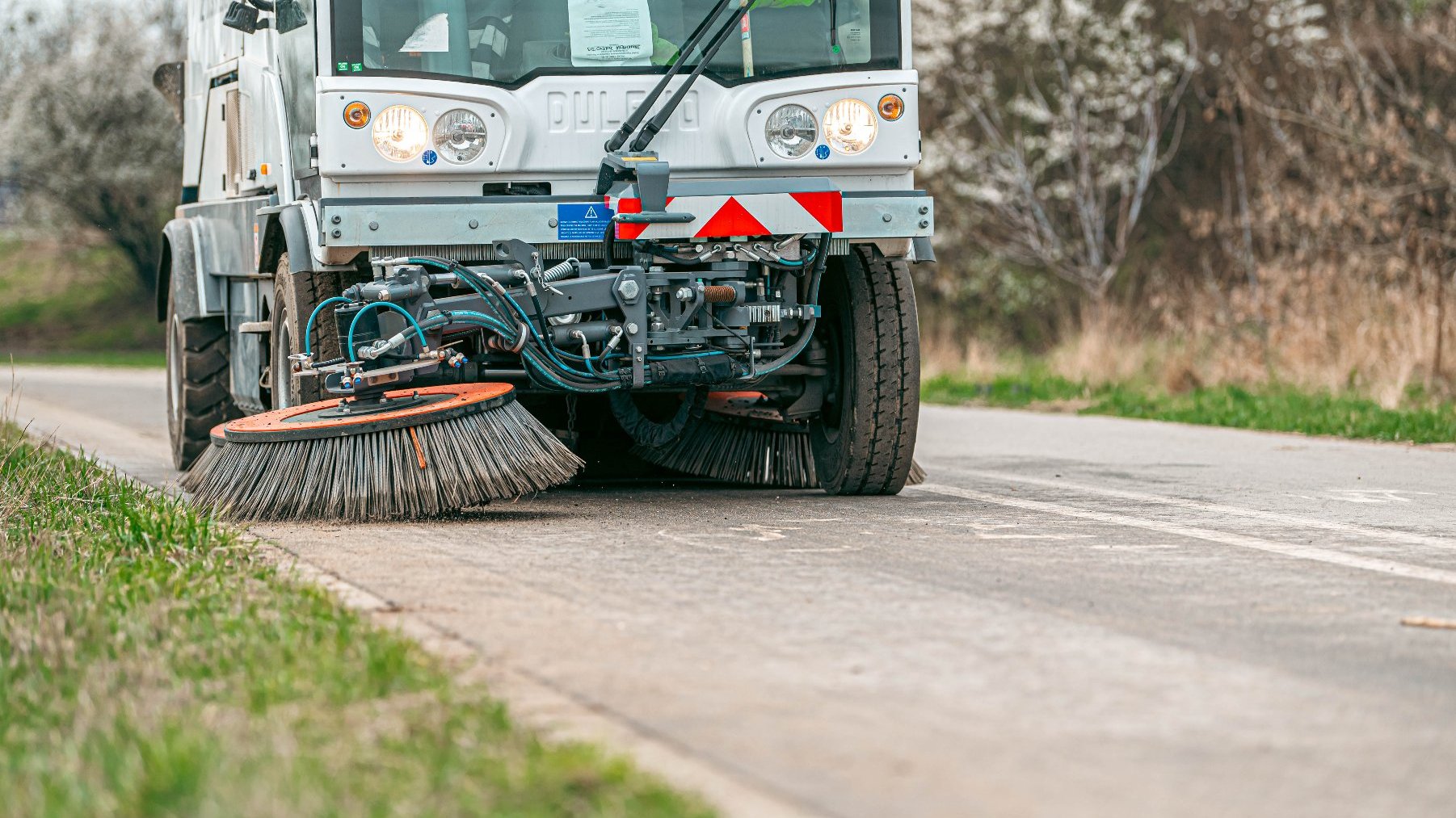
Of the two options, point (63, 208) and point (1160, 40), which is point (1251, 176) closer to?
point (1160, 40)

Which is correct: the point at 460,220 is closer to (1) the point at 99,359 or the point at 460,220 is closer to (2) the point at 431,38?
(2) the point at 431,38

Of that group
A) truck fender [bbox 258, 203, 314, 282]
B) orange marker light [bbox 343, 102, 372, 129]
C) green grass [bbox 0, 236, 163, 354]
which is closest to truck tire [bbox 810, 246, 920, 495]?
orange marker light [bbox 343, 102, 372, 129]

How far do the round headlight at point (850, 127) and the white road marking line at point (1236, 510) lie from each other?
75.7 inches

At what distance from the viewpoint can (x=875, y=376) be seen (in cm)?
839

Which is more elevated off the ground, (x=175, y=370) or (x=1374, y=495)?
(x=175, y=370)

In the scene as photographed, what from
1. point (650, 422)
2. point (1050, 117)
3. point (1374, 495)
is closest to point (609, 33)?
point (650, 422)

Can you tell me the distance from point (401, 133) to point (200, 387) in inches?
146

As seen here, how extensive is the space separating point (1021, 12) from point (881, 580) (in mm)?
20902

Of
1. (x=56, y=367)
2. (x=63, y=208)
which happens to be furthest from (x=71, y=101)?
(x=56, y=367)

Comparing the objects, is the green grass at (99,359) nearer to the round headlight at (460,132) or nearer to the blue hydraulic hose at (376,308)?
the round headlight at (460,132)

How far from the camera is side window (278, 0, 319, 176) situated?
320 inches

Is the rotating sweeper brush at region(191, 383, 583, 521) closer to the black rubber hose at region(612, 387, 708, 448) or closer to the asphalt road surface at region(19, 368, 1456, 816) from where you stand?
the asphalt road surface at region(19, 368, 1456, 816)

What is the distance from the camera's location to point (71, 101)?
4141 centimetres

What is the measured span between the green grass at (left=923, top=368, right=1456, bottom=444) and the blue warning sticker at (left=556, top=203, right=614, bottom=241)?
20.0 ft
